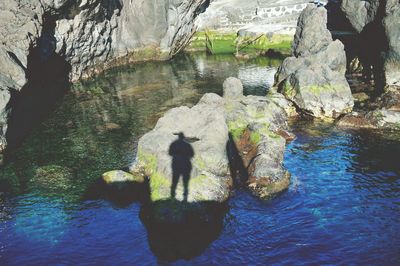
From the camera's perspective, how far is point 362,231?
24234mm

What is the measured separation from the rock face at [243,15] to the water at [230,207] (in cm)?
5992

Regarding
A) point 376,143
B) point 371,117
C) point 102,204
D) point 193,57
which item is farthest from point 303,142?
point 193,57

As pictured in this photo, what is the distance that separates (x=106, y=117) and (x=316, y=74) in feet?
86.6

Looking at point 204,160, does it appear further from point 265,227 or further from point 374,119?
point 374,119

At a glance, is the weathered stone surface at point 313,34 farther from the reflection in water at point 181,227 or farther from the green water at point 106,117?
the reflection in water at point 181,227

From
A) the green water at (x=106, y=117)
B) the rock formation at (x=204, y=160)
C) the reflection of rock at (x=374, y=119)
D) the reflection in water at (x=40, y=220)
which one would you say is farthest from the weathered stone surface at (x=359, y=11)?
the reflection in water at (x=40, y=220)

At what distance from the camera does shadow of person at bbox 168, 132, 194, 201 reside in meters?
26.2

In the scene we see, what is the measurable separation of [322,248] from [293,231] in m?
2.17

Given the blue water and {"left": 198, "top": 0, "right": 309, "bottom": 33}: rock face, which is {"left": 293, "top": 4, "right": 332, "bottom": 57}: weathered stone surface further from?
{"left": 198, "top": 0, "right": 309, "bottom": 33}: rock face

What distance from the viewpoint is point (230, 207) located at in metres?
27.0

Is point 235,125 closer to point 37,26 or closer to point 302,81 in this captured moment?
point 302,81

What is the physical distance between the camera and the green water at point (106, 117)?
32438mm

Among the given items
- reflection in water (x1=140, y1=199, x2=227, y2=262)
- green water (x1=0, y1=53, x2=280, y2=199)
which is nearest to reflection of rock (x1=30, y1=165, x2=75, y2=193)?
green water (x1=0, y1=53, x2=280, y2=199)

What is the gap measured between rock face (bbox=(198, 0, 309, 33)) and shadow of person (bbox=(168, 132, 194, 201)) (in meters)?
73.3
